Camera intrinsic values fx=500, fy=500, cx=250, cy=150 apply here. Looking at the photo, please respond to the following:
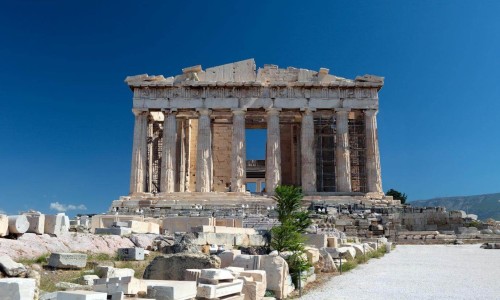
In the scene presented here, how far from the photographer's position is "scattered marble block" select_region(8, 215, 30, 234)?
408 inches

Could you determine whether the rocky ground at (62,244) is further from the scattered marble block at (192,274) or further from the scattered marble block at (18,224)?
the scattered marble block at (192,274)

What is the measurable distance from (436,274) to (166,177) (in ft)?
79.0

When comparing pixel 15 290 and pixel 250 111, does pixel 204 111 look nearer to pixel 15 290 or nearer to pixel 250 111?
pixel 250 111

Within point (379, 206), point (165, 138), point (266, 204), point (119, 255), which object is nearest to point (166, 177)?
point (165, 138)

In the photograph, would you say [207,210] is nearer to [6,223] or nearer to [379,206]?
[379,206]

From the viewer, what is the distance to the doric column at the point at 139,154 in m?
33.7

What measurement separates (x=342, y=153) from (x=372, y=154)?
2.03m

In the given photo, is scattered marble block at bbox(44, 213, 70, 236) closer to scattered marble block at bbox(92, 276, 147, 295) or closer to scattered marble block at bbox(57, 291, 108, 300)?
scattered marble block at bbox(92, 276, 147, 295)

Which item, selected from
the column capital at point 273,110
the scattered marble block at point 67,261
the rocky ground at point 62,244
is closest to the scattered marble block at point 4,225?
the rocky ground at point 62,244

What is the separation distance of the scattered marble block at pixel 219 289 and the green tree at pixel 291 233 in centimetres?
241

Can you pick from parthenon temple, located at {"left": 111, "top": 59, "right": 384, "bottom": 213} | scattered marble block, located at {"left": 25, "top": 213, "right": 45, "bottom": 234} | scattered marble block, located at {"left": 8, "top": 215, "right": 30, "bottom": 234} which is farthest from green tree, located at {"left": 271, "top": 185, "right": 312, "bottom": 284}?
parthenon temple, located at {"left": 111, "top": 59, "right": 384, "bottom": 213}

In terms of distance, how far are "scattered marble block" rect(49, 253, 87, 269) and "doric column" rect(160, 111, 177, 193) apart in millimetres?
24191

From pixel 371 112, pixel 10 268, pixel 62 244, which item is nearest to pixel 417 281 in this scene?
pixel 62 244

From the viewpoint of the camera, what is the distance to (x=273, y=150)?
112 ft
